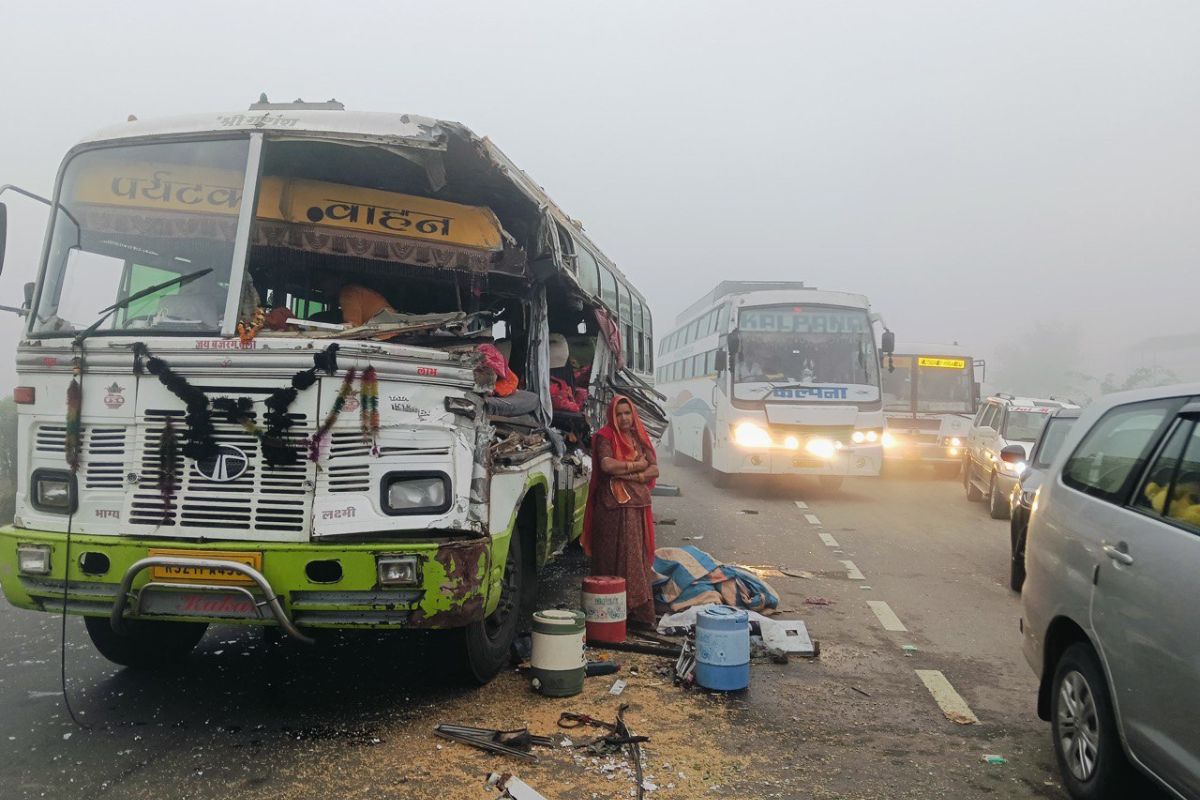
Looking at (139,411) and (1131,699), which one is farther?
(139,411)

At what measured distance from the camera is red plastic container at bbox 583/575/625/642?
603 centimetres

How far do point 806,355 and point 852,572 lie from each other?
6622mm

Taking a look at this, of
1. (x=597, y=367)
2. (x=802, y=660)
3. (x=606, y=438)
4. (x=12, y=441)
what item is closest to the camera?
(x=802, y=660)

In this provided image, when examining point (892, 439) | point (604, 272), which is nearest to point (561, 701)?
point (604, 272)

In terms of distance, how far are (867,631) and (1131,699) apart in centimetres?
375

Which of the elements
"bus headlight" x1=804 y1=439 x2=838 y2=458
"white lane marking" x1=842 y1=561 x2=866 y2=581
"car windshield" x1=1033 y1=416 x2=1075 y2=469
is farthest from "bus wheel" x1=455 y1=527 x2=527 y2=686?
"bus headlight" x1=804 y1=439 x2=838 y2=458

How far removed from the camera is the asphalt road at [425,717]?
3.99 metres

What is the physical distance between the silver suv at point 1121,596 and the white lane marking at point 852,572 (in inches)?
178

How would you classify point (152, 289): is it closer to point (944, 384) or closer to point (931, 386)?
point (931, 386)

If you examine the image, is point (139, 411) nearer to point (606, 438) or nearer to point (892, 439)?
point (606, 438)

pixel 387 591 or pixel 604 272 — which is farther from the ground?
pixel 604 272

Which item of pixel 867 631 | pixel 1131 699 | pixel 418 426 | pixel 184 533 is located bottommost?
pixel 867 631

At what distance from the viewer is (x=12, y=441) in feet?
43.9

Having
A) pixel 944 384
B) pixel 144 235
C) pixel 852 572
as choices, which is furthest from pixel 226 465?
pixel 944 384
